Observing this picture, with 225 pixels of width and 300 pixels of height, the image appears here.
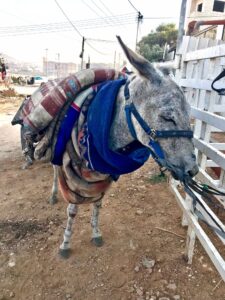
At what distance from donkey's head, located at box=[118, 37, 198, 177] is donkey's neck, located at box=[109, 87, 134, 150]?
22cm

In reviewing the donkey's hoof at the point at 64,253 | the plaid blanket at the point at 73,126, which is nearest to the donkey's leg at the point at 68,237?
the donkey's hoof at the point at 64,253

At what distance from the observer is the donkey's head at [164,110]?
5.70ft

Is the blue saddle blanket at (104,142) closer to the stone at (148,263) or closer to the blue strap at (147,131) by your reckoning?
the blue strap at (147,131)

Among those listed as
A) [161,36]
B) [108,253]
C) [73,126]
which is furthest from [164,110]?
[161,36]

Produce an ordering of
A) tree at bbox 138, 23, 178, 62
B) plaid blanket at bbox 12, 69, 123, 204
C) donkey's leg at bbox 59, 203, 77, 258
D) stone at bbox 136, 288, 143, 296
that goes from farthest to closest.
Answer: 1. tree at bbox 138, 23, 178, 62
2. donkey's leg at bbox 59, 203, 77, 258
3. stone at bbox 136, 288, 143, 296
4. plaid blanket at bbox 12, 69, 123, 204

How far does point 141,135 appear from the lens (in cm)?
191

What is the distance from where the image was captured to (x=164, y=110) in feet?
5.75

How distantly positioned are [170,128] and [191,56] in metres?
1.56

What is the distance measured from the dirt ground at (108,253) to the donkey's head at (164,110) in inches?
60.9

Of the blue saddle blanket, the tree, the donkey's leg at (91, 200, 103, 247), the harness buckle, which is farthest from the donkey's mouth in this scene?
the tree

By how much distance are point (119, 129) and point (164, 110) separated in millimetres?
515

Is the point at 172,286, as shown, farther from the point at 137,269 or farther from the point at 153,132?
the point at 153,132

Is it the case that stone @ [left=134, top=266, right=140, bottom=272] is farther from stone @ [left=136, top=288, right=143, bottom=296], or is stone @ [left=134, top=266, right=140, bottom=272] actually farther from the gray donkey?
the gray donkey

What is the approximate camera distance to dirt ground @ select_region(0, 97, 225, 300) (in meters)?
2.75
